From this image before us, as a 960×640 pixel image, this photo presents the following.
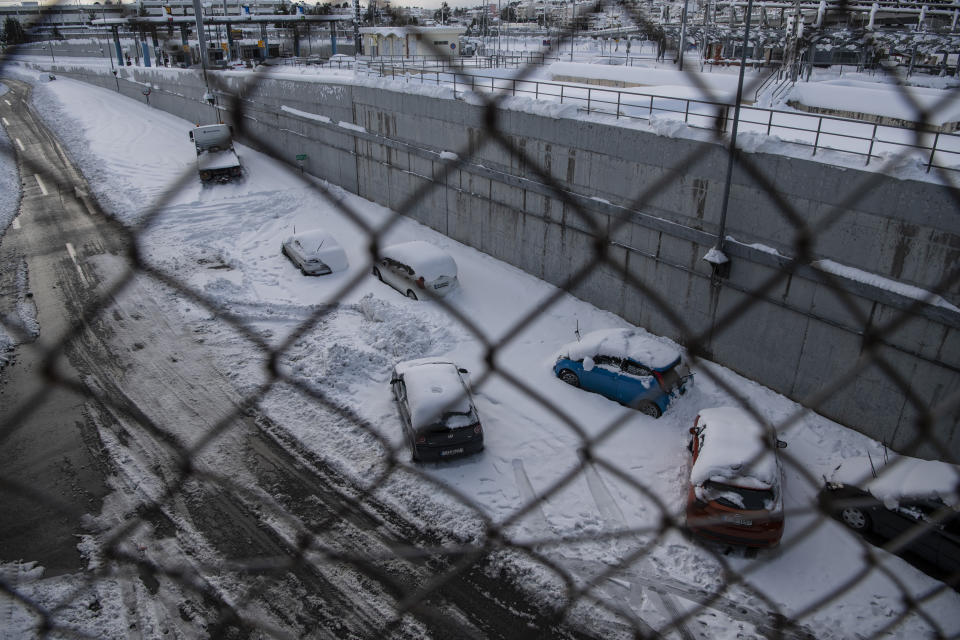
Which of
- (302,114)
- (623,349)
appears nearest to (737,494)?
(623,349)

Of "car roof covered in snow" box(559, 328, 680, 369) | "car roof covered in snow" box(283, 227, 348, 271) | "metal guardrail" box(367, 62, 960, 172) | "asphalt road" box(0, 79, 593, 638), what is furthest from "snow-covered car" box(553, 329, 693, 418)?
"car roof covered in snow" box(283, 227, 348, 271)

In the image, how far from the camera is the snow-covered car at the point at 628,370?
5.88 metres

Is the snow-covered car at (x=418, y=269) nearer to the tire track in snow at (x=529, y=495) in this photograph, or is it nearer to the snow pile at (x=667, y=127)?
the snow pile at (x=667, y=127)

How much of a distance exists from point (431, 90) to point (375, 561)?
652cm

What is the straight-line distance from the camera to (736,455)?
182 inches

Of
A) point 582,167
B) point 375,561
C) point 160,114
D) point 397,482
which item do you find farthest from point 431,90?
point 160,114

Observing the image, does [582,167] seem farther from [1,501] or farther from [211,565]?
[1,501]

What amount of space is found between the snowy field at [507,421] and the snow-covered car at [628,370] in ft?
0.43

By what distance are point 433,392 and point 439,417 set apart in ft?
0.89

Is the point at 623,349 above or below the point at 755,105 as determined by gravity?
below

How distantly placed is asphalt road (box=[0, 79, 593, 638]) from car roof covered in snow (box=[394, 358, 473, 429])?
0.76 meters

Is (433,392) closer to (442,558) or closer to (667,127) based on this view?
(442,558)

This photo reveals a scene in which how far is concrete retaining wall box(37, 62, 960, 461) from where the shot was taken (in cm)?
481

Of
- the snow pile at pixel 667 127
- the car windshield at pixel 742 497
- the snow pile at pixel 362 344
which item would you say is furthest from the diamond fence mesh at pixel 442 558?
the snow pile at pixel 362 344
